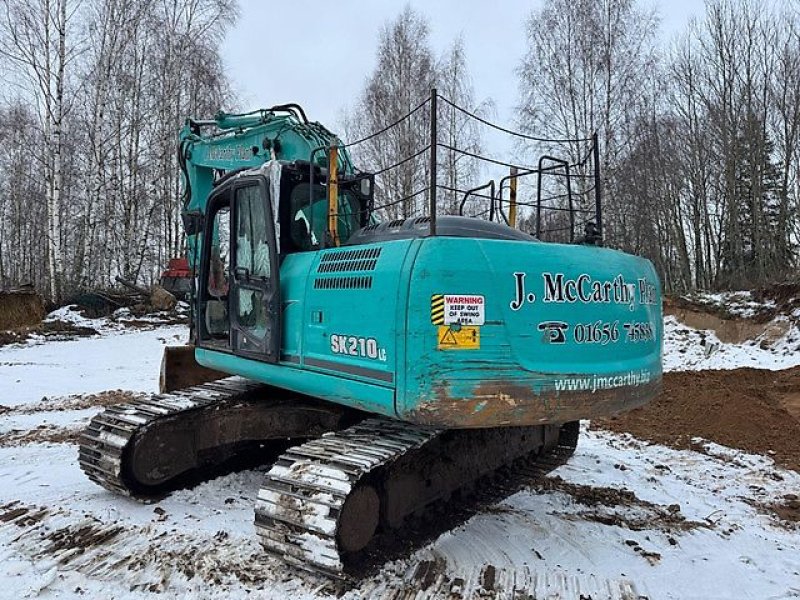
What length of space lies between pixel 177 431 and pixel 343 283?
185 cm

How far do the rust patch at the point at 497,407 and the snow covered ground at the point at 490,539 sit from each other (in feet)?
2.86

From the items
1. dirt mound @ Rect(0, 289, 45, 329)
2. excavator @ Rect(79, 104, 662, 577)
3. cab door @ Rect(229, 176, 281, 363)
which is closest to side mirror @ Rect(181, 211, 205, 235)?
excavator @ Rect(79, 104, 662, 577)

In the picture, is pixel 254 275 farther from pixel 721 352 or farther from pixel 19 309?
pixel 19 309

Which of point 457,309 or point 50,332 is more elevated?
point 457,309

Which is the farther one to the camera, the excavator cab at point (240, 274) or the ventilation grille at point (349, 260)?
the excavator cab at point (240, 274)

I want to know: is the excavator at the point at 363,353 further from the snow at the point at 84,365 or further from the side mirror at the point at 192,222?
the snow at the point at 84,365

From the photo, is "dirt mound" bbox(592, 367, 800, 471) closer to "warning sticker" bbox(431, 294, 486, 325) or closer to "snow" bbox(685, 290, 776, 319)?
"snow" bbox(685, 290, 776, 319)

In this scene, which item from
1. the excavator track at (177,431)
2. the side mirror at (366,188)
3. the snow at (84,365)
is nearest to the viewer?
the excavator track at (177,431)

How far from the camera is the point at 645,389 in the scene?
3854 millimetres

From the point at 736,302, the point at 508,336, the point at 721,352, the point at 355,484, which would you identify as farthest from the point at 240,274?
the point at 736,302

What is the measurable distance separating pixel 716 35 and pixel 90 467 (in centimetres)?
2208

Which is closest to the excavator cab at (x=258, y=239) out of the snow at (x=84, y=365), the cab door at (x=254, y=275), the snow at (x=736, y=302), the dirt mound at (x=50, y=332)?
the cab door at (x=254, y=275)

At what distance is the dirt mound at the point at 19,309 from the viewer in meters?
14.6

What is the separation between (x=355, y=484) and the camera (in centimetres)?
325
